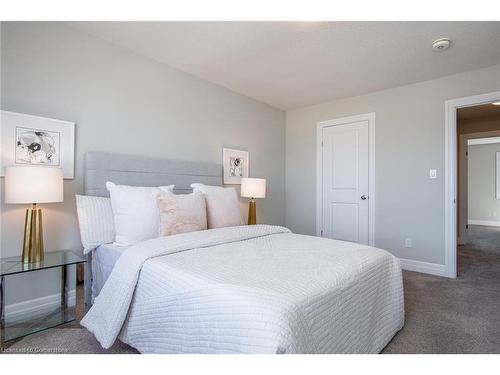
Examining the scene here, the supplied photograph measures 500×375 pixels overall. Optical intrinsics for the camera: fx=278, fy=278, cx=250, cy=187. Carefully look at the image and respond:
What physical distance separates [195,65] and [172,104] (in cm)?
49

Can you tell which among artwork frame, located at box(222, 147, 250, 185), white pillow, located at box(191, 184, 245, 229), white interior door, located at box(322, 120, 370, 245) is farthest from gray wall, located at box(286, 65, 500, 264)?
white pillow, located at box(191, 184, 245, 229)

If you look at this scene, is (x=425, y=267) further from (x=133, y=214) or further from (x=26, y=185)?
(x=26, y=185)

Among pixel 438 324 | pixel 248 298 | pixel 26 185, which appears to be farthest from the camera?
pixel 438 324

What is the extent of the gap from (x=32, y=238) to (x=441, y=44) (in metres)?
3.60

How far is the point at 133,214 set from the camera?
2.11 metres

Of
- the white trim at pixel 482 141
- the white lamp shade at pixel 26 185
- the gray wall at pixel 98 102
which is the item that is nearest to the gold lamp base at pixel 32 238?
the white lamp shade at pixel 26 185

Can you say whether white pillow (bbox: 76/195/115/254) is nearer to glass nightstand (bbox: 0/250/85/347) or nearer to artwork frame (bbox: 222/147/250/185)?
glass nightstand (bbox: 0/250/85/347)

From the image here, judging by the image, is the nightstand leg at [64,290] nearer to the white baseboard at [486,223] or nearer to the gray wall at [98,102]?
the gray wall at [98,102]

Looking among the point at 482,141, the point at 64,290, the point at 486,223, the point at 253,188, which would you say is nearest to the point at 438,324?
the point at 253,188

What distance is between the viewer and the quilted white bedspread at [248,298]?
3.48 feet

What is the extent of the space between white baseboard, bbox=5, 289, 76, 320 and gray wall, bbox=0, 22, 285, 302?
60 millimetres
